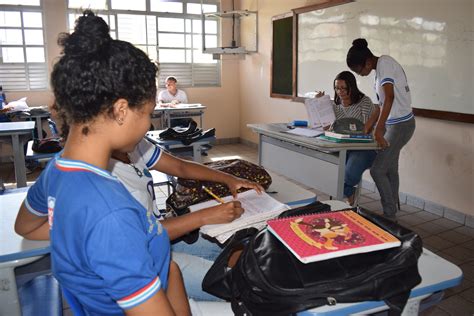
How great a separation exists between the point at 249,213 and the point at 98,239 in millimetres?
721

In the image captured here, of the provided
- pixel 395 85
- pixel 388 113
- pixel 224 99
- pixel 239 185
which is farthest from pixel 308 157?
pixel 224 99

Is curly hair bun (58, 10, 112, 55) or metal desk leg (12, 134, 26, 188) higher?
curly hair bun (58, 10, 112, 55)

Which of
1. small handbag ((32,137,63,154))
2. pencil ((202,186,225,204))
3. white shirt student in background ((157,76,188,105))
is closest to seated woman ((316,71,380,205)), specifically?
pencil ((202,186,225,204))

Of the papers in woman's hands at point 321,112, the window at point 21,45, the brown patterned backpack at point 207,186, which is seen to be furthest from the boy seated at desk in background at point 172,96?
the brown patterned backpack at point 207,186

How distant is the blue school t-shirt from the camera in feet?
2.12

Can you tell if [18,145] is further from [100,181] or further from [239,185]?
[100,181]

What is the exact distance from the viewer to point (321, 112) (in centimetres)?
320

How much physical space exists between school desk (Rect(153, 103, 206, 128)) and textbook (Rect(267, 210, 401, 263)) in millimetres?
4782

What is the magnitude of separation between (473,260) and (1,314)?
2.66m

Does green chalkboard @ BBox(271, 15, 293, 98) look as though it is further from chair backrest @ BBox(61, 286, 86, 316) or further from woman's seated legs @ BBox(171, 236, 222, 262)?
chair backrest @ BBox(61, 286, 86, 316)

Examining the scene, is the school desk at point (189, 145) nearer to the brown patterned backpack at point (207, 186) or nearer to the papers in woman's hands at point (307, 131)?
the papers in woman's hands at point (307, 131)

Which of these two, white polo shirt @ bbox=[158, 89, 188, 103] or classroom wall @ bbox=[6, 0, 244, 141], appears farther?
classroom wall @ bbox=[6, 0, 244, 141]

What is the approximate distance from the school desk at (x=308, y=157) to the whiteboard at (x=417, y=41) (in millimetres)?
942

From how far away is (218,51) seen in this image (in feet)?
20.2
